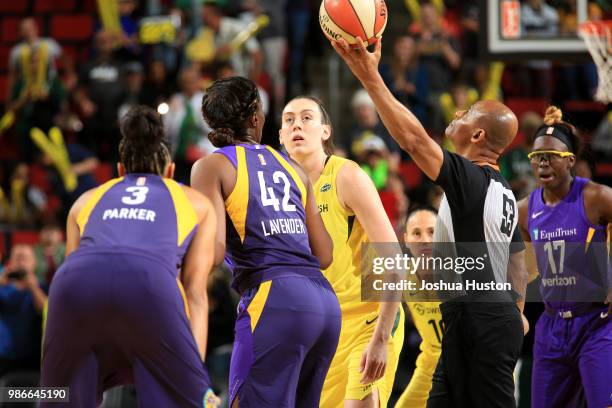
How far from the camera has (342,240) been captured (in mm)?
A: 5922

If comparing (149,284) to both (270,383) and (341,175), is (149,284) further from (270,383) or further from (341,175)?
(341,175)

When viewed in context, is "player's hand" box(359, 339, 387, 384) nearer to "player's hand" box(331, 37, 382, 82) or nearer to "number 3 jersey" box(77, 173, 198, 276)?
"number 3 jersey" box(77, 173, 198, 276)

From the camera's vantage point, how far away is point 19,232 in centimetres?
1273

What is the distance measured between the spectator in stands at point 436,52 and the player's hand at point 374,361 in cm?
846

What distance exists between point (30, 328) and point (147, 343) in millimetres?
6431

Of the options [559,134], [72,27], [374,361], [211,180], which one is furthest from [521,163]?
[72,27]

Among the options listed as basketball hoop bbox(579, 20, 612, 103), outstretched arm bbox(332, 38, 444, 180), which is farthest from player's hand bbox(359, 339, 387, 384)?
basketball hoop bbox(579, 20, 612, 103)

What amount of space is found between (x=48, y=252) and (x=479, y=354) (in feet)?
23.1

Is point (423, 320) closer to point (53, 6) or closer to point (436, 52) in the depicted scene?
point (436, 52)

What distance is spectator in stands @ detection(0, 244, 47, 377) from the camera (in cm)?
1022

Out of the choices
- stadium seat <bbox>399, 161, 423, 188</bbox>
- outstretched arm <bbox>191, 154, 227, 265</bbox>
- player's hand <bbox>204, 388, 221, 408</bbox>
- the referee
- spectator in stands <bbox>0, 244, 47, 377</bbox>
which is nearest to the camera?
player's hand <bbox>204, 388, 221, 408</bbox>

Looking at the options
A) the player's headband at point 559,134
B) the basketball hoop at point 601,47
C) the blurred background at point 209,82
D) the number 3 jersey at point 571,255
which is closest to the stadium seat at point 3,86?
the blurred background at point 209,82

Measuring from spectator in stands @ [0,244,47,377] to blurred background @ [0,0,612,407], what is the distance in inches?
1.3

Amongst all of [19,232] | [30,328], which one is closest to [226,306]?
[30,328]
